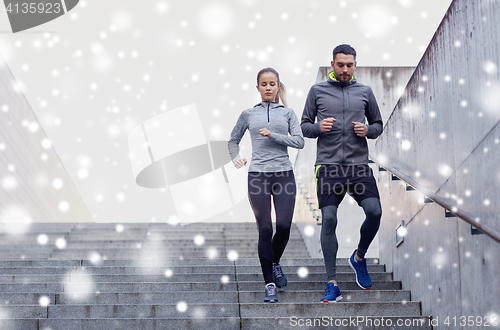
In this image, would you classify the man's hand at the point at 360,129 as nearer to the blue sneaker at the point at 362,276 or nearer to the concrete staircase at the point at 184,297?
Answer: the blue sneaker at the point at 362,276

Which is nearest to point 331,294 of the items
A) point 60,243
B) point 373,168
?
point 373,168

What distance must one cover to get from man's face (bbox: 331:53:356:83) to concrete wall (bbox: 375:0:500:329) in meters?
0.48

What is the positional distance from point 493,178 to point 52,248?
20.4ft

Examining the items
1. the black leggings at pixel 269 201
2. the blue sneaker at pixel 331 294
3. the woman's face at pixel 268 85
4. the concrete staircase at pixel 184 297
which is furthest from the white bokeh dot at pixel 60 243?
the blue sneaker at pixel 331 294

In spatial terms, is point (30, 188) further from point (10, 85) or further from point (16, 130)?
point (10, 85)

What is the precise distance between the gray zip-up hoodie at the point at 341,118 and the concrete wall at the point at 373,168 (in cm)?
338

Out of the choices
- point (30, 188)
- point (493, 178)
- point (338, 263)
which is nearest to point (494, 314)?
point (493, 178)

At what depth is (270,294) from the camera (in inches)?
155

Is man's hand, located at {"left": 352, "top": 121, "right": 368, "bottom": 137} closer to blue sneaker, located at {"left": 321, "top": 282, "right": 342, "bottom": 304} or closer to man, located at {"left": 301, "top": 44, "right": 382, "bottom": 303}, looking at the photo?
man, located at {"left": 301, "top": 44, "right": 382, "bottom": 303}

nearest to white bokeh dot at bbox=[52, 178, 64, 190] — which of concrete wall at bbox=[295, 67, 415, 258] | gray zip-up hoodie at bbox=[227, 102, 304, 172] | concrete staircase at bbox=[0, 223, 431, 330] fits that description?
concrete wall at bbox=[295, 67, 415, 258]

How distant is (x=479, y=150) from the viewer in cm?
289

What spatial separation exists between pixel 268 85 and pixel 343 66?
1.74 feet

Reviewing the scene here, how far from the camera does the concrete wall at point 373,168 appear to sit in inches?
298

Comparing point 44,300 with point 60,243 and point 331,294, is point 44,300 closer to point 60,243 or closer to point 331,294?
point 331,294
